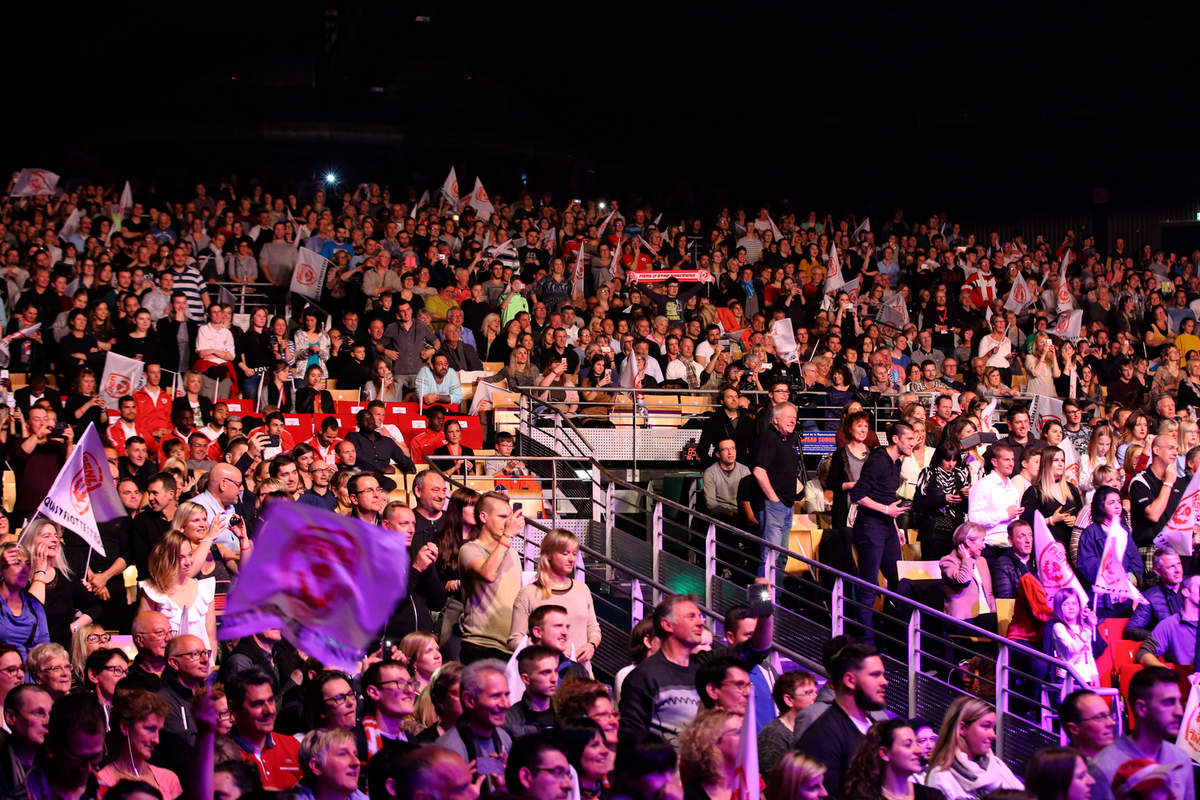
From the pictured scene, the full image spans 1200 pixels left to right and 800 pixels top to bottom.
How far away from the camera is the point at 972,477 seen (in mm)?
10586

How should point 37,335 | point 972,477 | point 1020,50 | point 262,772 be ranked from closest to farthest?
point 262,772
point 972,477
point 37,335
point 1020,50

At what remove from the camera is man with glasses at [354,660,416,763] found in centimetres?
556

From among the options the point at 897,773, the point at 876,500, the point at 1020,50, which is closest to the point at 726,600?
the point at 876,500

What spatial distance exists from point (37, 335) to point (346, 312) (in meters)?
3.28

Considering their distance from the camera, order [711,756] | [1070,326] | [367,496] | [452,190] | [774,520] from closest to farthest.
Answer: [711,756] < [367,496] < [774,520] < [1070,326] < [452,190]

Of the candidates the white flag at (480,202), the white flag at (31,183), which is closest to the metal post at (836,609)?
the white flag at (480,202)

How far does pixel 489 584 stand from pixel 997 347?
10.2 meters

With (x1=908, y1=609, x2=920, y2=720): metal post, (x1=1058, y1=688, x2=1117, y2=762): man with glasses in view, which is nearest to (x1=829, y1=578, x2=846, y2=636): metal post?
(x1=908, y1=609, x2=920, y2=720): metal post

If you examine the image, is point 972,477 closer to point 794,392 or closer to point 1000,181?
point 794,392

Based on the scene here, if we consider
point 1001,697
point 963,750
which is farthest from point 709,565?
point 963,750

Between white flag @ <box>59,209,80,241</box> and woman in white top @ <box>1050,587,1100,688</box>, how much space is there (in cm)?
1229

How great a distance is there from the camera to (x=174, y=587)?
7.08 m

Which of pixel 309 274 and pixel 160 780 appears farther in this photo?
pixel 309 274

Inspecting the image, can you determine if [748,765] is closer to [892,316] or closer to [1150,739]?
[1150,739]
